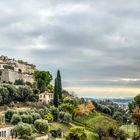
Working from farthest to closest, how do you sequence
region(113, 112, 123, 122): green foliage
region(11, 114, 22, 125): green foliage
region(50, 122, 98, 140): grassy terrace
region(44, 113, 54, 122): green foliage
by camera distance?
region(113, 112, 123, 122): green foliage → region(44, 113, 54, 122): green foliage → region(50, 122, 98, 140): grassy terrace → region(11, 114, 22, 125): green foliage

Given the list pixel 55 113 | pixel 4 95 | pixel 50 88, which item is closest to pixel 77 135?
pixel 55 113

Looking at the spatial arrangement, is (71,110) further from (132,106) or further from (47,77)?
(47,77)

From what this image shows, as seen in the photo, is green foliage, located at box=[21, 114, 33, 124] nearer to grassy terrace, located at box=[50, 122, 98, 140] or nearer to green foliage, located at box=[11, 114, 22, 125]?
green foliage, located at box=[11, 114, 22, 125]

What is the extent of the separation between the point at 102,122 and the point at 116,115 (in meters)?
14.3

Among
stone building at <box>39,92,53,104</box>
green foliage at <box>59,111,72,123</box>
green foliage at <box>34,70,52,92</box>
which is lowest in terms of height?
green foliage at <box>59,111,72,123</box>

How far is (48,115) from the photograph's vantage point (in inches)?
3019

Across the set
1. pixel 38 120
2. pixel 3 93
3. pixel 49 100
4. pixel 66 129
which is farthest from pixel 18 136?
pixel 49 100

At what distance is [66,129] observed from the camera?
75562 millimetres

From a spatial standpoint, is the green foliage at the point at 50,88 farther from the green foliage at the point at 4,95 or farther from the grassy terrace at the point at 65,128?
the grassy terrace at the point at 65,128

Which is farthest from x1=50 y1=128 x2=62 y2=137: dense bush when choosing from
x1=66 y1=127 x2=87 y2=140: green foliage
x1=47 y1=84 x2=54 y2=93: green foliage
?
x1=47 y1=84 x2=54 y2=93: green foliage

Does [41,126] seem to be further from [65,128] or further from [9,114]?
[65,128]

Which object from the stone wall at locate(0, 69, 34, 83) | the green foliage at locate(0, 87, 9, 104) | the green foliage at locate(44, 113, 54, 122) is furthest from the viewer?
the stone wall at locate(0, 69, 34, 83)

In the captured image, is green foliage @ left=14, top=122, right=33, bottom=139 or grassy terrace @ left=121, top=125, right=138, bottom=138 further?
grassy terrace @ left=121, top=125, right=138, bottom=138

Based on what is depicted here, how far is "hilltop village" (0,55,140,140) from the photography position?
2482 inches
